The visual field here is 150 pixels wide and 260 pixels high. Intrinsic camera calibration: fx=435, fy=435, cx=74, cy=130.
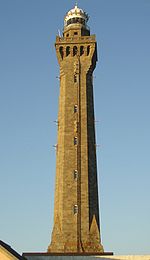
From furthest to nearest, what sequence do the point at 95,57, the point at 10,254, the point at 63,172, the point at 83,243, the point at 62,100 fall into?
the point at 95,57 < the point at 62,100 < the point at 63,172 < the point at 83,243 < the point at 10,254

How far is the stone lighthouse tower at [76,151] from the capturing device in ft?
157

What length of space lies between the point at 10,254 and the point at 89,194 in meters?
18.0

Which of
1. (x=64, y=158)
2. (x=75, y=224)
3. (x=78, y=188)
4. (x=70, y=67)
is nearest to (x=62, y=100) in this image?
(x=70, y=67)

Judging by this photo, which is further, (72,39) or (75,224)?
(72,39)

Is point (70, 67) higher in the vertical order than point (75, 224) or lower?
higher

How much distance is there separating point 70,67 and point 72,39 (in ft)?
14.7

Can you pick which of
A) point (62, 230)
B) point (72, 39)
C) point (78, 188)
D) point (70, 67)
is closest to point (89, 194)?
point (78, 188)

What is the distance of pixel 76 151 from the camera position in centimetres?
5169

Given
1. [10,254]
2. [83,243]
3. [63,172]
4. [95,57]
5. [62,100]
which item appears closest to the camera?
[10,254]

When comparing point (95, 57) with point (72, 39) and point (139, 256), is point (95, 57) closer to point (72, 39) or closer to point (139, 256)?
point (72, 39)

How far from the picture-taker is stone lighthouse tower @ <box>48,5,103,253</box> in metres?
47.8

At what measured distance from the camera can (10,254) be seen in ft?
108

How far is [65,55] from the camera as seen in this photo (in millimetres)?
57500

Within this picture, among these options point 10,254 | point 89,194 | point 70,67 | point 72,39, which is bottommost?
point 10,254
